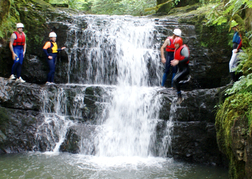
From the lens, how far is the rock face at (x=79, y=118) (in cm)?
643

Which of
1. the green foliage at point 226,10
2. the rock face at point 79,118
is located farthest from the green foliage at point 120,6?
the green foliage at point 226,10

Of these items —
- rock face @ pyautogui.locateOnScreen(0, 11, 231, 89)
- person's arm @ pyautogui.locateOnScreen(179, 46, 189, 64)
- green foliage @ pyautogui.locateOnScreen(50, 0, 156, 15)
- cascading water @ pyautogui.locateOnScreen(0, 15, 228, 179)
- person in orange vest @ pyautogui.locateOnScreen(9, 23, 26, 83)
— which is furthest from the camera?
green foliage @ pyautogui.locateOnScreen(50, 0, 156, 15)

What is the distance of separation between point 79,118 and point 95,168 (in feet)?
7.92

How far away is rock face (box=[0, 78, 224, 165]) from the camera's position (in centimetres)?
643

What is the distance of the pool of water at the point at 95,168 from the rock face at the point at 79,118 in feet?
1.37

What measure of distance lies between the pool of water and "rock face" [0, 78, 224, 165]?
419 mm

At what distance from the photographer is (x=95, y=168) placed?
543 centimetres

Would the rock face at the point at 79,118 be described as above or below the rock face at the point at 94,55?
below

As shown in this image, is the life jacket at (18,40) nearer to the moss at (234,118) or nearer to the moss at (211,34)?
the moss at (211,34)

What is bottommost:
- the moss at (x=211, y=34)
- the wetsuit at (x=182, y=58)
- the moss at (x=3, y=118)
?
the moss at (x=3, y=118)

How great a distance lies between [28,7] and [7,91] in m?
4.81

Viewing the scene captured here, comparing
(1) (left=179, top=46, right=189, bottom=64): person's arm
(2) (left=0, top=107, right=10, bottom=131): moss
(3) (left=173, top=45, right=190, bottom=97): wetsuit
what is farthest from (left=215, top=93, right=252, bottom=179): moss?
(2) (left=0, top=107, right=10, bottom=131): moss

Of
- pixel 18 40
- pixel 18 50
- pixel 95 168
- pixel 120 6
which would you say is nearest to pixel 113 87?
pixel 95 168

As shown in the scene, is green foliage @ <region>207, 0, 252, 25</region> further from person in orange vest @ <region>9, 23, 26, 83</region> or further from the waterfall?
person in orange vest @ <region>9, 23, 26, 83</region>
